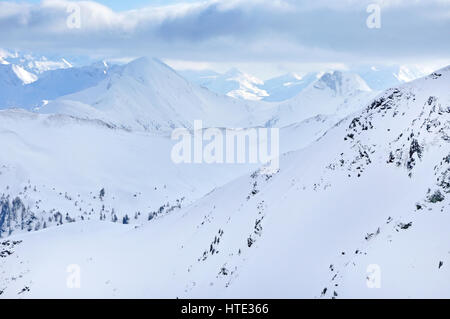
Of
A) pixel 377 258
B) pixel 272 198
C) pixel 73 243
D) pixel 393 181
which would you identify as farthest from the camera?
pixel 73 243

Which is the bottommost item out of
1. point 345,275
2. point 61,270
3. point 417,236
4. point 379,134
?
point 61,270

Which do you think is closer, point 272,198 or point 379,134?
point 379,134
